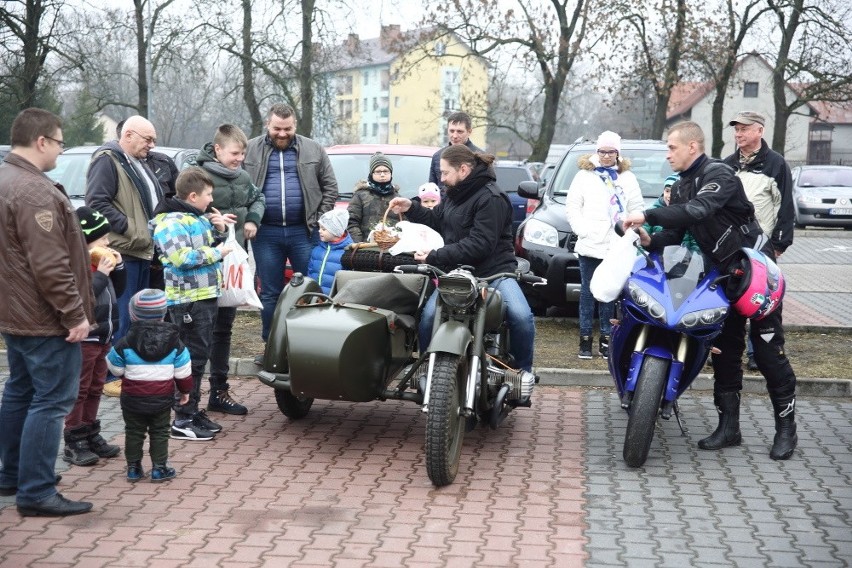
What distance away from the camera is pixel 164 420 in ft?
19.1

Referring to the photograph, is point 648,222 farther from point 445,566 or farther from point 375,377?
point 445,566

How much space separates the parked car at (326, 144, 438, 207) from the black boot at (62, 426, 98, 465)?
5135 mm

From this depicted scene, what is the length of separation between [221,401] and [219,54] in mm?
27832

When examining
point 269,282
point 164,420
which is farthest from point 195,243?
point 269,282

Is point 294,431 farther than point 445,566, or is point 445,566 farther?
point 294,431

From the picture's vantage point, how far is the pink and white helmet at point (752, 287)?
6312 millimetres

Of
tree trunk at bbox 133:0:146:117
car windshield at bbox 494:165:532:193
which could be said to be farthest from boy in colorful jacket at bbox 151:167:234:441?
tree trunk at bbox 133:0:146:117

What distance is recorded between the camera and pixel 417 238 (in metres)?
6.67

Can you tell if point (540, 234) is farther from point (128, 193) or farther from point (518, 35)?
point (518, 35)

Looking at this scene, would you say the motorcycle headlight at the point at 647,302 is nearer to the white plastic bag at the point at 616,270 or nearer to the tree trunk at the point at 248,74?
the white plastic bag at the point at 616,270

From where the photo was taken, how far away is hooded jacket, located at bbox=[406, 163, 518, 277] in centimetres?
648

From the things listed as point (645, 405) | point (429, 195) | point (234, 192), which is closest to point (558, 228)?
point (429, 195)

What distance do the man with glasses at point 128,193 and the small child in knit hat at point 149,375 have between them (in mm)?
1528

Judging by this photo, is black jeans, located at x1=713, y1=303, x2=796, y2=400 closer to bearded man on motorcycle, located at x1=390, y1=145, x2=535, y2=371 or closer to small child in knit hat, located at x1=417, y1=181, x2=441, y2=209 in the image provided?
bearded man on motorcycle, located at x1=390, y1=145, x2=535, y2=371
